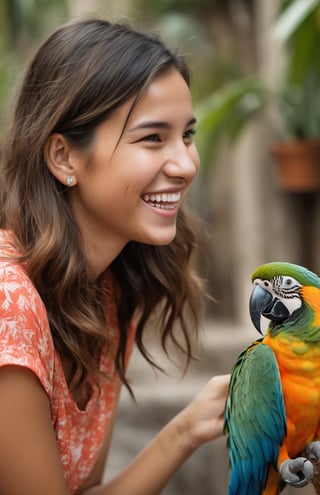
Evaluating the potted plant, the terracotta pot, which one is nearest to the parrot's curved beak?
the potted plant

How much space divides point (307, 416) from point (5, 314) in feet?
1.33

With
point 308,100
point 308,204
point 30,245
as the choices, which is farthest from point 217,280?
point 30,245

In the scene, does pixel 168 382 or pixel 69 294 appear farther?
pixel 168 382

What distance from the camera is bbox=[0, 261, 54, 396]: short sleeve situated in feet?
3.32

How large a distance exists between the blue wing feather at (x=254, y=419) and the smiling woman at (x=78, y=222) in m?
0.12

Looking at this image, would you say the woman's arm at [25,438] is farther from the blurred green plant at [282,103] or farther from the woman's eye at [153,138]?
the blurred green plant at [282,103]

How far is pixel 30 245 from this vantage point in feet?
3.72

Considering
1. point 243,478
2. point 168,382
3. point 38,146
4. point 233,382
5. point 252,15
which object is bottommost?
point 168,382

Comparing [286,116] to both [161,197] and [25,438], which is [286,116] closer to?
[161,197]

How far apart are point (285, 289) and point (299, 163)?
6.03 ft

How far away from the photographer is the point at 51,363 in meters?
1.07

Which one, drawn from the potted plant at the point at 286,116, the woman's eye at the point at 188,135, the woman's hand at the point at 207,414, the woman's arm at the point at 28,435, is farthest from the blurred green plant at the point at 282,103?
the woman's arm at the point at 28,435

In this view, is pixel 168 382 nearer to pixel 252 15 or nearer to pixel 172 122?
pixel 252 15

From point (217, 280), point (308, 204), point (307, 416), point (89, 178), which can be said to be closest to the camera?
point (307, 416)
